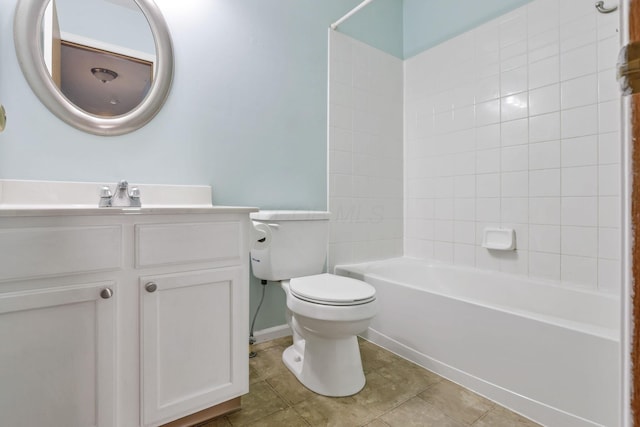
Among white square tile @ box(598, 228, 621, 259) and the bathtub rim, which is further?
white square tile @ box(598, 228, 621, 259)

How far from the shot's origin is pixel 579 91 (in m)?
1.62

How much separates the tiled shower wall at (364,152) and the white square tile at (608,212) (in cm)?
121

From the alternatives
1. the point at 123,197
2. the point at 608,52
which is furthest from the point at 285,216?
the point at 608,52

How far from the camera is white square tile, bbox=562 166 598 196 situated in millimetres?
1571

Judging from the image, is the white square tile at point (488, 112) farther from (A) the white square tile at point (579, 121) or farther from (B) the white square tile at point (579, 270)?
(B) the white square tile at point (579, 270)

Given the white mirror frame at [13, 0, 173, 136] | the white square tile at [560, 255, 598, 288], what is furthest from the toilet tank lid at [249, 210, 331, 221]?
the white square tile at [560, 255, 598, 288]

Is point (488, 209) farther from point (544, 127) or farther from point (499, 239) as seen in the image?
point (544, 127)

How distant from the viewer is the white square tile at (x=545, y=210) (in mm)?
1695

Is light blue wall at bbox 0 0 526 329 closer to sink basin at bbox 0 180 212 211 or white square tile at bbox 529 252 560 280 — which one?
sink basin at bbox 0 180 212 211

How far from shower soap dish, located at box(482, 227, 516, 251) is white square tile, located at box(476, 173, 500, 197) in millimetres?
222

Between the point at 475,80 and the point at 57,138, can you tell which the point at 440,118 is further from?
the point at 57,138

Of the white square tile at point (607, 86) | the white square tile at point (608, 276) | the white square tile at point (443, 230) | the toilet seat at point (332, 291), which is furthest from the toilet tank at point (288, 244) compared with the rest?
the white square tile at point (607, 86)

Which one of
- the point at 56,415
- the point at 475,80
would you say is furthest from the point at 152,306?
the point at 475,80

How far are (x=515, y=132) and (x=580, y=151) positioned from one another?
34 cm
